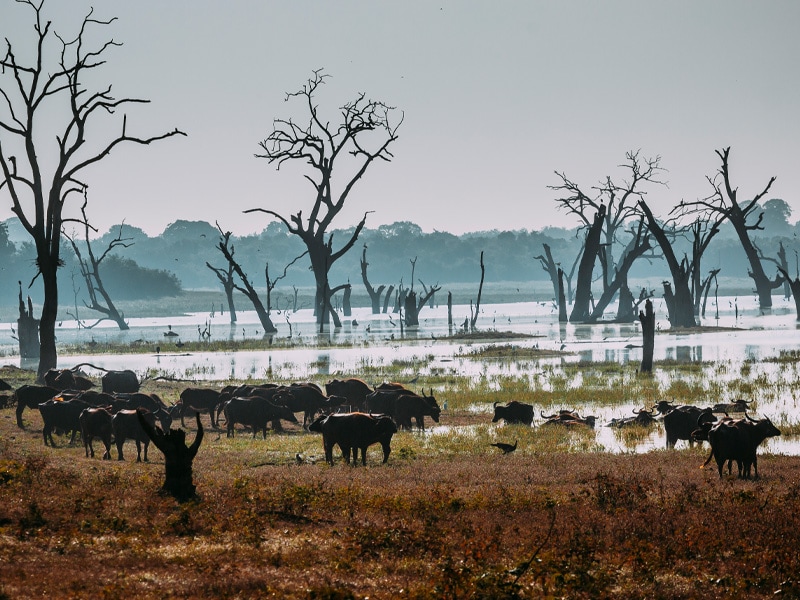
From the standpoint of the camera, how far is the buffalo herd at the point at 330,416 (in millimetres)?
16953

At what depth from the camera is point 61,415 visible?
797 inches

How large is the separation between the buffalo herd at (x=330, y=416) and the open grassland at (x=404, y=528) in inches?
20.1

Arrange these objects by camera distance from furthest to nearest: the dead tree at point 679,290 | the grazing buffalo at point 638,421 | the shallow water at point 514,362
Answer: the dead tree at point 679,290
the shallow water at point 514,362
the grazing buffalo at point 638,421

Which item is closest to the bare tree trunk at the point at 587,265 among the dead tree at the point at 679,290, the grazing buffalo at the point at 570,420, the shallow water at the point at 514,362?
the dead tree at the point at 679,290

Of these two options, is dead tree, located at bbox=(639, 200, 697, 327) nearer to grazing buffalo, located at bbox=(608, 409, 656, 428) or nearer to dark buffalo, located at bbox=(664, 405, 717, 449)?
grazing buffalo, located at bbox=(608, 409, 656, 428)

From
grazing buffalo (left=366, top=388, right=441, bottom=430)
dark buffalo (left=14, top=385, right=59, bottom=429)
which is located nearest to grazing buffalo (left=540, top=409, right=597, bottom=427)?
grazing buffalo (left=366, top=388, right=441, bottom=430)

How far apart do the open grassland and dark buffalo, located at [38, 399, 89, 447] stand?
184cm

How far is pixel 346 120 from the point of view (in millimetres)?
61125

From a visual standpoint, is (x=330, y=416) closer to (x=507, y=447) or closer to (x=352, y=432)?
(x=352, y=432)

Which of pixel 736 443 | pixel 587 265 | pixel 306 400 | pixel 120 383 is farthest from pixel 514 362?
pixel 587 265

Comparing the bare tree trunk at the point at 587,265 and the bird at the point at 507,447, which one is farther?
the bare tree trunk at the point at 587,265

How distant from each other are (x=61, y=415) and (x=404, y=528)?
11326 millimetres

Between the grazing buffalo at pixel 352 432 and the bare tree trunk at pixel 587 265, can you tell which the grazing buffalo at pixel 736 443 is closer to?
the grazing buffalo at pixel 352 432

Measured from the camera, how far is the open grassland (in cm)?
923
